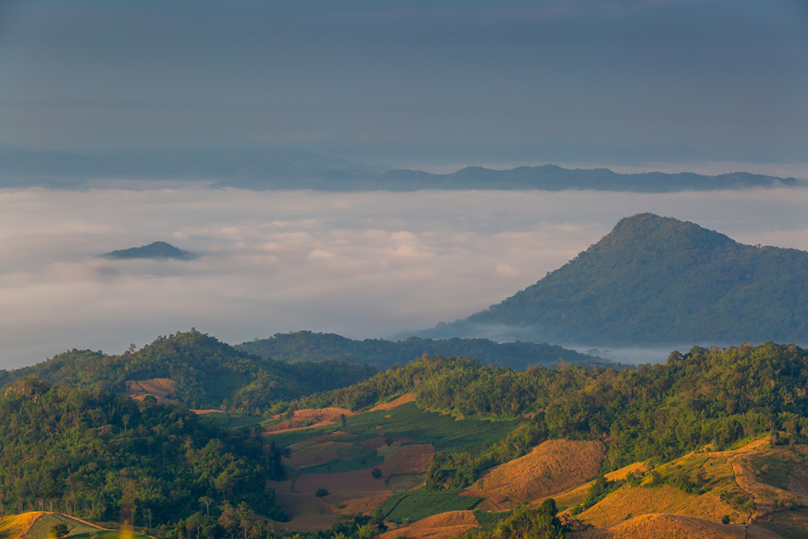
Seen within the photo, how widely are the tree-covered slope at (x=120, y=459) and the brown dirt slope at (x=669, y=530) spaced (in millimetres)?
34656

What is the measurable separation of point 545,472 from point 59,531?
4299 centimetres

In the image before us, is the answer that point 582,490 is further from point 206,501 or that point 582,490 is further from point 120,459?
point 120,459

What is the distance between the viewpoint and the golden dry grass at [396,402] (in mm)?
121312

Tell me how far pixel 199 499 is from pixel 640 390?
47469mm

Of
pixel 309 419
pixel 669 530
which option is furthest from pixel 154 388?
pixel 669 530

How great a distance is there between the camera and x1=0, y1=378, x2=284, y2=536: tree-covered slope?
67.8m

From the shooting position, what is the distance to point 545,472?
261 feet


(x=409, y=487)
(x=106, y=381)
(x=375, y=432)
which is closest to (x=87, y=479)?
(x=409, y=487)

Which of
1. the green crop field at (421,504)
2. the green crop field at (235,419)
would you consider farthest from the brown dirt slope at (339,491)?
the green crop field at (235,419)

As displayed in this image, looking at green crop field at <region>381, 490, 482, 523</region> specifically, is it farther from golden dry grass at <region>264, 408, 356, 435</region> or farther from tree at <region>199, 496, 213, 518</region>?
golden dry grass at <region>264, 408, 356, 435</region>

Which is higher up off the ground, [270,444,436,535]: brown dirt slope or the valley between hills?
the valley between hills

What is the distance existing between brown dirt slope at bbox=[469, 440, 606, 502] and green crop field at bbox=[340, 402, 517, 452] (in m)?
12.5

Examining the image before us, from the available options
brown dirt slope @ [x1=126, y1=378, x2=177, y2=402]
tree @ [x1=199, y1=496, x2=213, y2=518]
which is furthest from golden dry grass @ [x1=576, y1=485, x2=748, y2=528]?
brown dirt slope @ [x1=126, y1=378, x2=177, y2=402]

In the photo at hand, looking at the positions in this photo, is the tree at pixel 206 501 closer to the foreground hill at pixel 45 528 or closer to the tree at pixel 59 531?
the foreground hill at pixel 45 528
